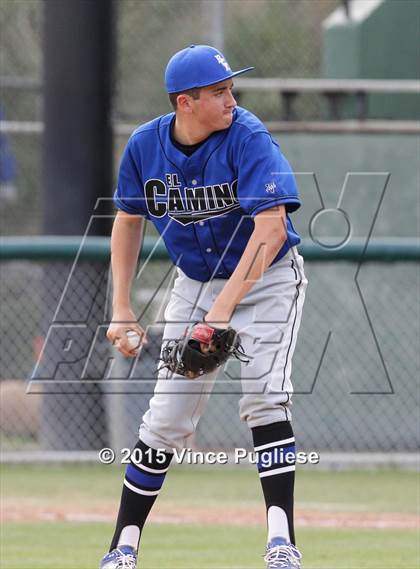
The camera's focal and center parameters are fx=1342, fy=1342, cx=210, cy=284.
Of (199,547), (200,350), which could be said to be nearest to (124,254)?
(200,350)

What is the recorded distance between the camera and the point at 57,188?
9.10 metres

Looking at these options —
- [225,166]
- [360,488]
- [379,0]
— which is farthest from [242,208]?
[379,0]

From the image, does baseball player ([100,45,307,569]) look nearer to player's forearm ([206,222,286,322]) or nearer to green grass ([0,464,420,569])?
player's forearm ([206,222,286,322])

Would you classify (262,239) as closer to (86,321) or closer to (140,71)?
(86,321)

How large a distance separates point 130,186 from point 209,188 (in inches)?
14.4

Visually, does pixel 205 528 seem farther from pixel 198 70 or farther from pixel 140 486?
pixel 198 70

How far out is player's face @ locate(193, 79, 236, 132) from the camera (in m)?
4.84

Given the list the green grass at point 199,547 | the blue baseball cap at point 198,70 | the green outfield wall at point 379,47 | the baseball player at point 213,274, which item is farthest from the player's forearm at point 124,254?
the green outfield wall at point 379,47

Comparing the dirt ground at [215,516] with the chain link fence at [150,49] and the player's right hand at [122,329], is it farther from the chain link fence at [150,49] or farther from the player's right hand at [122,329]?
the chain link fence at [150,49]

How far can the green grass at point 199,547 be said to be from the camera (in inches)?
221

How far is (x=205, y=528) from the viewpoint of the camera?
264 inches

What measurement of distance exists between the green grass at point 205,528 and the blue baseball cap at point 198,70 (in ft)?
6.62

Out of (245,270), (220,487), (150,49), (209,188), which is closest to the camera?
(245,270)

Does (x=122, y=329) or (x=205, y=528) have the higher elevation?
(x=122, y=329)
